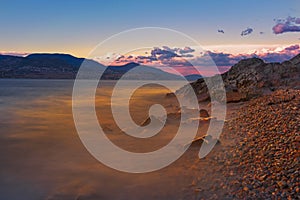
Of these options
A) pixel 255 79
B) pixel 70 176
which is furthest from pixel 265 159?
pixel 255 79

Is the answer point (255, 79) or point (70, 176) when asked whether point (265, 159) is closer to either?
point (70, 176)

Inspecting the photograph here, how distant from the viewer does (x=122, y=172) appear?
29.5 ft

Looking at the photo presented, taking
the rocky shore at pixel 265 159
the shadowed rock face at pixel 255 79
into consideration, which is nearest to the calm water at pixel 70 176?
the rocky shore at pixel 265 159

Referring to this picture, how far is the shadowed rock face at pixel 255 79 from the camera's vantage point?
24.3 meters

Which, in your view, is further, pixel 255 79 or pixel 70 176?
pixel 255 79

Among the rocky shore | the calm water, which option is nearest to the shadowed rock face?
the rocky shore

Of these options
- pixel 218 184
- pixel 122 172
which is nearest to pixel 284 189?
pixel 218 184

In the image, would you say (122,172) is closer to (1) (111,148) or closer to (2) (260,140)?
(1) (111,148)

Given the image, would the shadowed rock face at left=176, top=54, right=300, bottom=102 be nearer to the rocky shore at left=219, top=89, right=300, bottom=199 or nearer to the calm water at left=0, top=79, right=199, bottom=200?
the rocky shore at left=219, top=89, right=300, bottom=199

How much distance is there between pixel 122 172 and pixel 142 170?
700 millimetres

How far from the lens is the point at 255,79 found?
28156mm

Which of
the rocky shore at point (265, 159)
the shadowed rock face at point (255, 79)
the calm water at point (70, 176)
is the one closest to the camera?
the rocky shore at point (265, 159)

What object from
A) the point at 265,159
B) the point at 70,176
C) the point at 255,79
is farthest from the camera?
the point at 255,79

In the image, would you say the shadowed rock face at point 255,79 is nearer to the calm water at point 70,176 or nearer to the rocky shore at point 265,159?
the rocky shore at point 265,159
